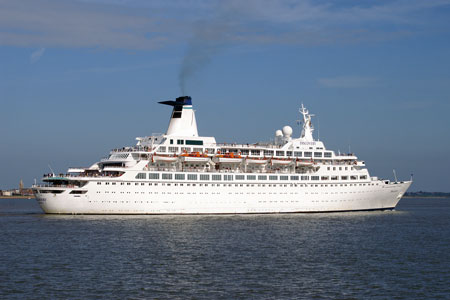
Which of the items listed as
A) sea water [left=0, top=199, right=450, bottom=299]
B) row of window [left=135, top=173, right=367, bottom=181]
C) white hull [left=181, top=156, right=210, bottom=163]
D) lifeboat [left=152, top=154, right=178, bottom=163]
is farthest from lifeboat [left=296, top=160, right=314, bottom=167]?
sea water [left=0, top=199, right=450, bottom=299]

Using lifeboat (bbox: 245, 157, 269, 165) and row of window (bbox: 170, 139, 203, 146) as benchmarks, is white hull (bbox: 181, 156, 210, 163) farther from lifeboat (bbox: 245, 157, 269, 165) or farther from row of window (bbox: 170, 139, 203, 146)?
lifeboat (bbox: 245, 157, 269, 165)

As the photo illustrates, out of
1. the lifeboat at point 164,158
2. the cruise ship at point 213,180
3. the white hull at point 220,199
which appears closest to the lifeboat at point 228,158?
the cruise ship at point 213,180

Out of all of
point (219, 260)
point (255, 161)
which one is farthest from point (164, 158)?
point (219, 260)

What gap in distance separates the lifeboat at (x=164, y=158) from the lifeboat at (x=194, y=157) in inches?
36.6

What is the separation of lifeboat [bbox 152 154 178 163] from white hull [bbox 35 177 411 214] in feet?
10.7

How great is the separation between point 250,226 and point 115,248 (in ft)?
Result: 51.4

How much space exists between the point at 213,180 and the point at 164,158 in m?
5.46

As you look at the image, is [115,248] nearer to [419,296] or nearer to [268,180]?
[419,296]

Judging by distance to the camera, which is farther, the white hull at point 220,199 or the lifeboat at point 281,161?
the lifeboat at point 281,161

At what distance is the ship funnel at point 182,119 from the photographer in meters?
61.9

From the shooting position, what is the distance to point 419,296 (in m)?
23.4

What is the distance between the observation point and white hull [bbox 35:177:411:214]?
5366 centimetres

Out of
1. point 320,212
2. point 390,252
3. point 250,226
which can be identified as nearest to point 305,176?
point 320,212

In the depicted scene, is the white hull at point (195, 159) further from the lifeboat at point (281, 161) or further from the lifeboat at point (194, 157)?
the lifeboat at point (281, 161)
